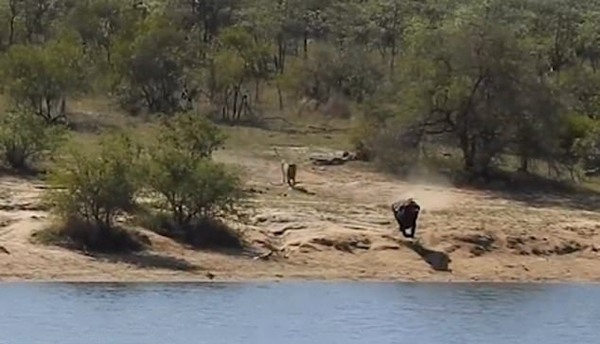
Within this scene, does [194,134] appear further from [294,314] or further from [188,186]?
[294,314]

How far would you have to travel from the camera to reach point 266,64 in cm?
6656

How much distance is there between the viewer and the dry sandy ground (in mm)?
33375

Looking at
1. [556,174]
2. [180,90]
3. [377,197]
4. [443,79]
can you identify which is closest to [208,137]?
[377,197]

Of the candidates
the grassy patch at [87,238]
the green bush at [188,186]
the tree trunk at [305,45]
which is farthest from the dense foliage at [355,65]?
the grassy patch at [87,238]

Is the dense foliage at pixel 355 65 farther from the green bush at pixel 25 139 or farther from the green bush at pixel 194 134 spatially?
the green bush at pixel 25 139

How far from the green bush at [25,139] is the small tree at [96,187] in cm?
722


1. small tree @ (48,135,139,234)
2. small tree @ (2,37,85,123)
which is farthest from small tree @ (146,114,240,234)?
small tree @ (2,37,85,123)

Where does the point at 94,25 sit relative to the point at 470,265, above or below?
above

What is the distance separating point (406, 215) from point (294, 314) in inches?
333

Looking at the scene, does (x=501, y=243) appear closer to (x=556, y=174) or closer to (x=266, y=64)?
(x=556, y=174)

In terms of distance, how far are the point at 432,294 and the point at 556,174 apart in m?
17.1

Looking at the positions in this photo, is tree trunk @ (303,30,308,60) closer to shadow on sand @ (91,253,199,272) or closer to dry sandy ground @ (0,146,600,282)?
dry sandy ground @ (0,146,600,282)

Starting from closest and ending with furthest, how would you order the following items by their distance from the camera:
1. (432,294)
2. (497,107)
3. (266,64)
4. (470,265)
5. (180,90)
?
(432,294) < (470,265) < (497,107) < (180,90) < (266,64)

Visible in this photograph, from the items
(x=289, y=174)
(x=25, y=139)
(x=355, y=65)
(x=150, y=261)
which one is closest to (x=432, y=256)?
(x=150, y=261)
